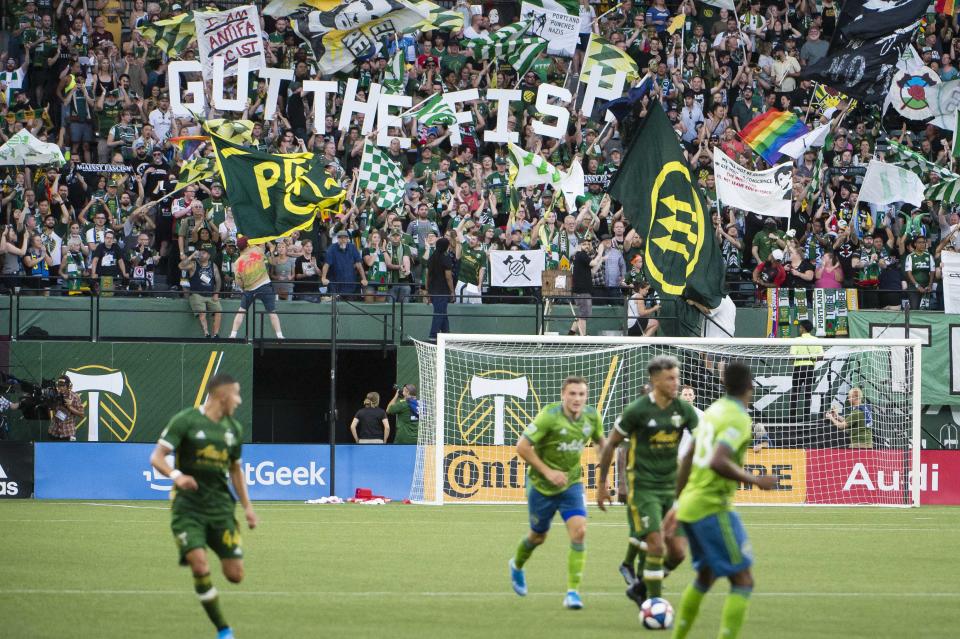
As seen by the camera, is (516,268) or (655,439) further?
(516,268)

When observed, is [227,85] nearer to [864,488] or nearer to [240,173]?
[240,173]

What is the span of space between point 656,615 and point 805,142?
20.7 m

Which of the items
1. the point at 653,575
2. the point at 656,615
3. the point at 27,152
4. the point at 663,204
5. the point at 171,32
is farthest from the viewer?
the point at 171,32

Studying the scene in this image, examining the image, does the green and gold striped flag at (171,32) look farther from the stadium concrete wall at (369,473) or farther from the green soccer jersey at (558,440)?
the green soccer jersey at (558,440)

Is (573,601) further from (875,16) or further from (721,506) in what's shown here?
(875,16)

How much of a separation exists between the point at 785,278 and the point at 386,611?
18.3m

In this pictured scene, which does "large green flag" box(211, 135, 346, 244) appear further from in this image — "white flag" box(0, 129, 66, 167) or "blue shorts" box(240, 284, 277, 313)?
"white flag" box(0, 129, 66, 167)

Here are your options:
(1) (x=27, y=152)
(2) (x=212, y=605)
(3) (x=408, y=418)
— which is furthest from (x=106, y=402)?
(2) (x=212, y=605)

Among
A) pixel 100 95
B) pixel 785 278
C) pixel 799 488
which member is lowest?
pixel 799 488

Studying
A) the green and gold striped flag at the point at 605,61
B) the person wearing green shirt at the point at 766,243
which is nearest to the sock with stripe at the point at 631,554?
the person wearing green shirt at the point at 766,243

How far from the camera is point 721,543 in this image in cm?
890

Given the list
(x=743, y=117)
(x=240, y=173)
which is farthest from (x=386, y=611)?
(x=743, y=117)

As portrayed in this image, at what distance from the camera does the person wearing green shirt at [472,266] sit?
27.2 meters

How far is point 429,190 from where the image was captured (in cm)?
2862
